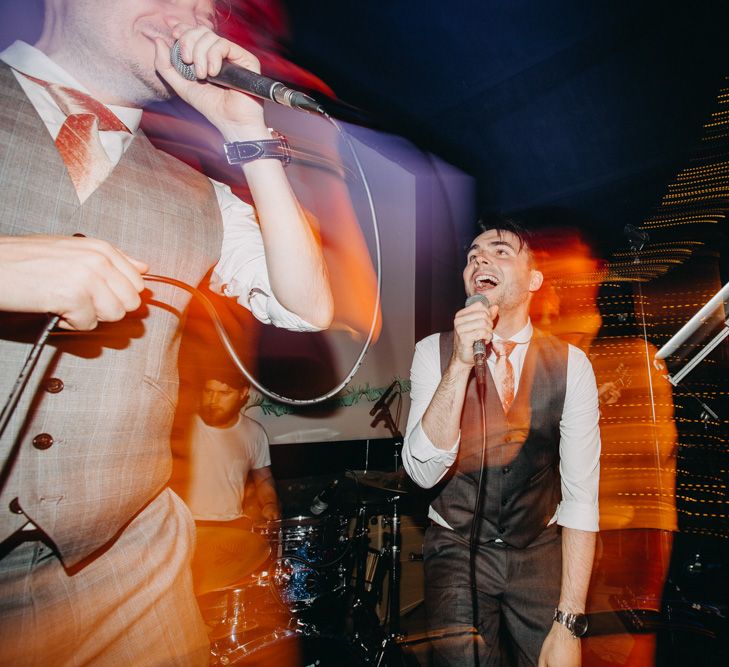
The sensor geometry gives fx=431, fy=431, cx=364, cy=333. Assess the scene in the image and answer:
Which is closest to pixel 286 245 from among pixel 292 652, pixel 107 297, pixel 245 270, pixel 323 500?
pixel 245 270

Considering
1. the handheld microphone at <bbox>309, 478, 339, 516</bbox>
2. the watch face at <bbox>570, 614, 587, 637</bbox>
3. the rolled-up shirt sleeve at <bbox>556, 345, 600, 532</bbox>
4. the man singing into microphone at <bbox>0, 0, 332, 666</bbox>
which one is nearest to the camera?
the man singing into microphone at <bbox>0, 0, 332, 666</bbox>

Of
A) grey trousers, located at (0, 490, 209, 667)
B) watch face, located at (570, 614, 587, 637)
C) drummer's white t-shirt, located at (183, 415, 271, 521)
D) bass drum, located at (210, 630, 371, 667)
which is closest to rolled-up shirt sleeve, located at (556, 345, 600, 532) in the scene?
watch face, located at (570, 614, 587, 637)

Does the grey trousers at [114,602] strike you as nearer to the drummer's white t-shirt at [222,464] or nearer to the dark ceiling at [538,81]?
the drummer's white t-shirt at [222,464]

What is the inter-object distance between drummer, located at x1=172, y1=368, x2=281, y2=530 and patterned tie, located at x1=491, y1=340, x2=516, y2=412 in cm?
202

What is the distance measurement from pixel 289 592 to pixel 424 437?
1.60 meters

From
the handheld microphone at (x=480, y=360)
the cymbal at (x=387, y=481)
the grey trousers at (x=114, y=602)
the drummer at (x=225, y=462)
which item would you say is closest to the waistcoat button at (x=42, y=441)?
the grey trousers at (x=114, y=602)

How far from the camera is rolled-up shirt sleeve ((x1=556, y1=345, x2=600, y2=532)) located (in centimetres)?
196

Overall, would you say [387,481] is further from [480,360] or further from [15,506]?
[15,506]

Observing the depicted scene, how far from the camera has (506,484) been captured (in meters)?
1.94

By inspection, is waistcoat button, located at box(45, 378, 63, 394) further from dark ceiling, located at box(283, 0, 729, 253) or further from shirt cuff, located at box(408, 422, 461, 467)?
dark ceiling, located at box(283, 0, 729, 253)

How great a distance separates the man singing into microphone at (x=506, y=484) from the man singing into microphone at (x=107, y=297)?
3.13 ft

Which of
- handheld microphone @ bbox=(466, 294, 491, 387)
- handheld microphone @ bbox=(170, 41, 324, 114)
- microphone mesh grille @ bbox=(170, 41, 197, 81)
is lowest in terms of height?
handheld microphone @ bbox=(466, 294, 491, 387)

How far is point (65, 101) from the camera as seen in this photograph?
926mm

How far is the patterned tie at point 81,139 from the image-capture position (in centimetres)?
89
